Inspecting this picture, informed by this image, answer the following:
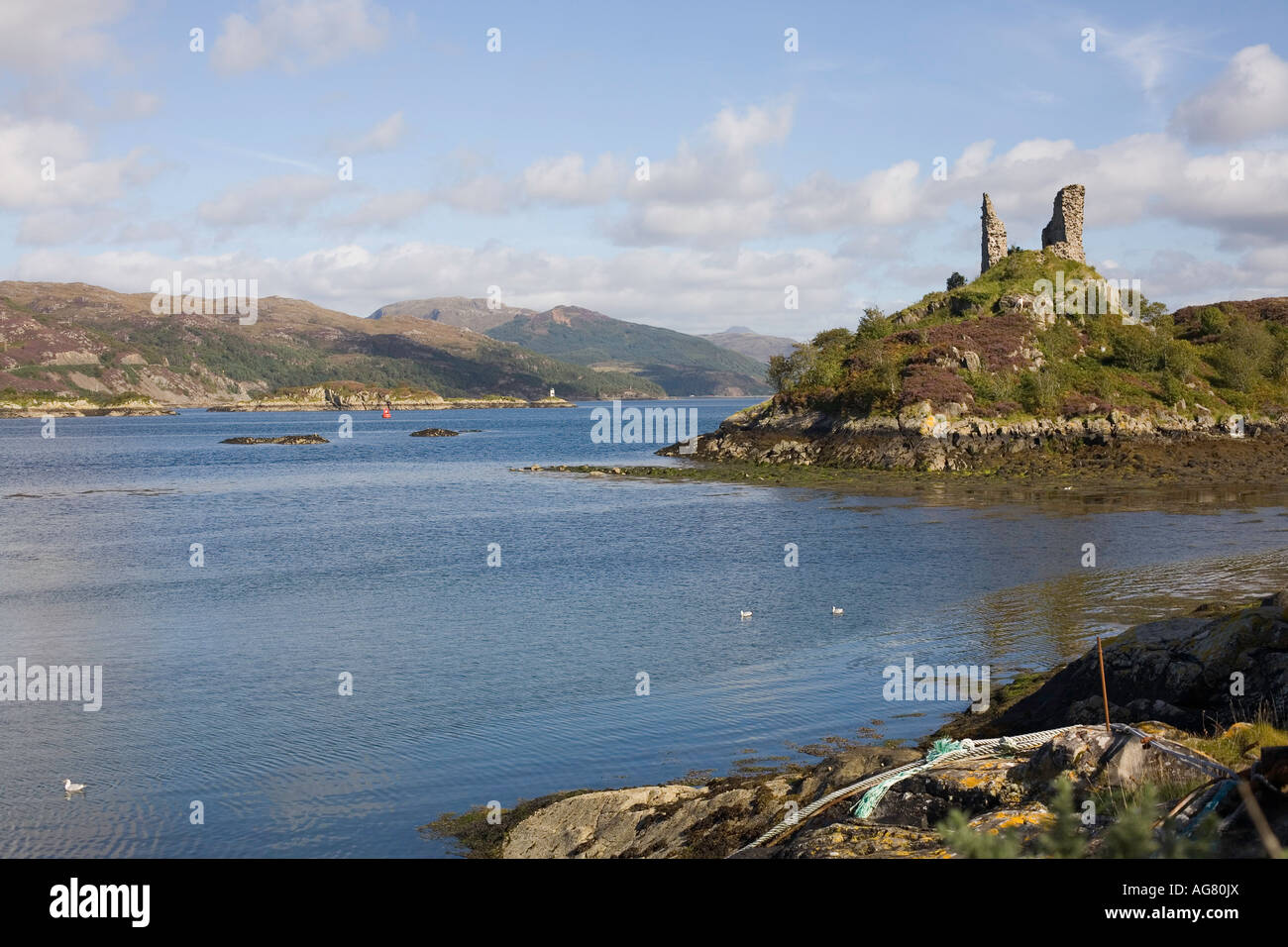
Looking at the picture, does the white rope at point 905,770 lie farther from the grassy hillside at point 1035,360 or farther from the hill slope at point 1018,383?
the grassy hillside at point 1035,360

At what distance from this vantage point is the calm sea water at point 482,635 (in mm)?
15594

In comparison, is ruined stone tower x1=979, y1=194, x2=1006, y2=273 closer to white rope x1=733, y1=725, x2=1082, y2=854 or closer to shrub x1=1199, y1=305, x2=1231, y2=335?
shrub x1=1199, y1=305, x2=1231, y2=335

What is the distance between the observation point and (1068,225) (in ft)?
291

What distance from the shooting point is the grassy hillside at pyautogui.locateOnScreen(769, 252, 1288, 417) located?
7400 cm

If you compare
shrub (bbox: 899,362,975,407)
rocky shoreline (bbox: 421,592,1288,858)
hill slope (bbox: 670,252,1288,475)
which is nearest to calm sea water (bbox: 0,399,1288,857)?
rocky shoreline (bbox: 421,592,1288,858)

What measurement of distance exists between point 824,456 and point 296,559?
46.9 meters

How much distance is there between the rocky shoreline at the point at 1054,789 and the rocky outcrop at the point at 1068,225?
80.4 metres

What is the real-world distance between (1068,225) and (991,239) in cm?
693

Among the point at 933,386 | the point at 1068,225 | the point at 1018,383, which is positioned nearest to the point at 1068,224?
the point at 1068,225

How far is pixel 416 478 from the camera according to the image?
81000 millimetres

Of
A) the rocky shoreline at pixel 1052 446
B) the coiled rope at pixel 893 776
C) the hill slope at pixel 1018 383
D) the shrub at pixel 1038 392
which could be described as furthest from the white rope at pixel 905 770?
the shrub at pixel 1038 392

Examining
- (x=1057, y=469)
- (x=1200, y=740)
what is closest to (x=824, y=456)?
(x=1057, y=469)
